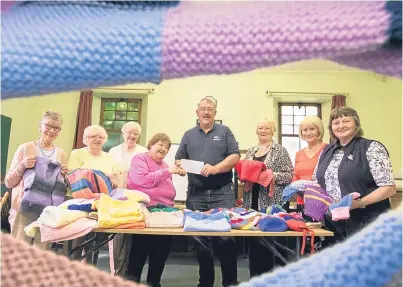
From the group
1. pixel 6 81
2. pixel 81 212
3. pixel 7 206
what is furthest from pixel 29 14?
pixel 7 206

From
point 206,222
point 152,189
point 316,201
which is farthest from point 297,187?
point 152,189

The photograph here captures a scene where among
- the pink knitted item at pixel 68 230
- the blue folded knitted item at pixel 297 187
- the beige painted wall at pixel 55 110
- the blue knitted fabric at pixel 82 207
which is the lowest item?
the pink knitted item at pixel 68 230

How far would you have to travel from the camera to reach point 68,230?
58.3 inches

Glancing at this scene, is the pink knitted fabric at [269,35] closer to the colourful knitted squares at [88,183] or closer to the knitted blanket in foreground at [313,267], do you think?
the knitted blanket in foreground at [313,267]

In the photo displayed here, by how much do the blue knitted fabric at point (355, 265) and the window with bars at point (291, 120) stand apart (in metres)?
4.69

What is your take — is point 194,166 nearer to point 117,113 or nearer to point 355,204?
point 355,204

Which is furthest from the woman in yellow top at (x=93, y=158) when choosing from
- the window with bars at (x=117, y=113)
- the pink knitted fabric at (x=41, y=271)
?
the window with bars at (x=117, y=113)

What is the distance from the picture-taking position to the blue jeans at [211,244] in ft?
6.00

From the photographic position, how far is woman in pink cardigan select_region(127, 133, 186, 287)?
186 centimetres

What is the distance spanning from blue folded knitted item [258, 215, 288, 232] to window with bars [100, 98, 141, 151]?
11.3 ft

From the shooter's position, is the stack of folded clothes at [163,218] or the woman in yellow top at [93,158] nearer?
the stack of folded clothes at [163,218]

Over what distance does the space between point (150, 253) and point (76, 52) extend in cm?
184

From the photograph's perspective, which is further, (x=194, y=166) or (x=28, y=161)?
(x=194, y=166)

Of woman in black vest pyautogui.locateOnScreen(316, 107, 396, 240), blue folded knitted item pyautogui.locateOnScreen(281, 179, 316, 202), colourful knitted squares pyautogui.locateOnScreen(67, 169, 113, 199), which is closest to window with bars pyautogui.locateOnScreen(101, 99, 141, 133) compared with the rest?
colourful knitted squares pyautogui.locateOnScreen(67, 169, 113, 199)
